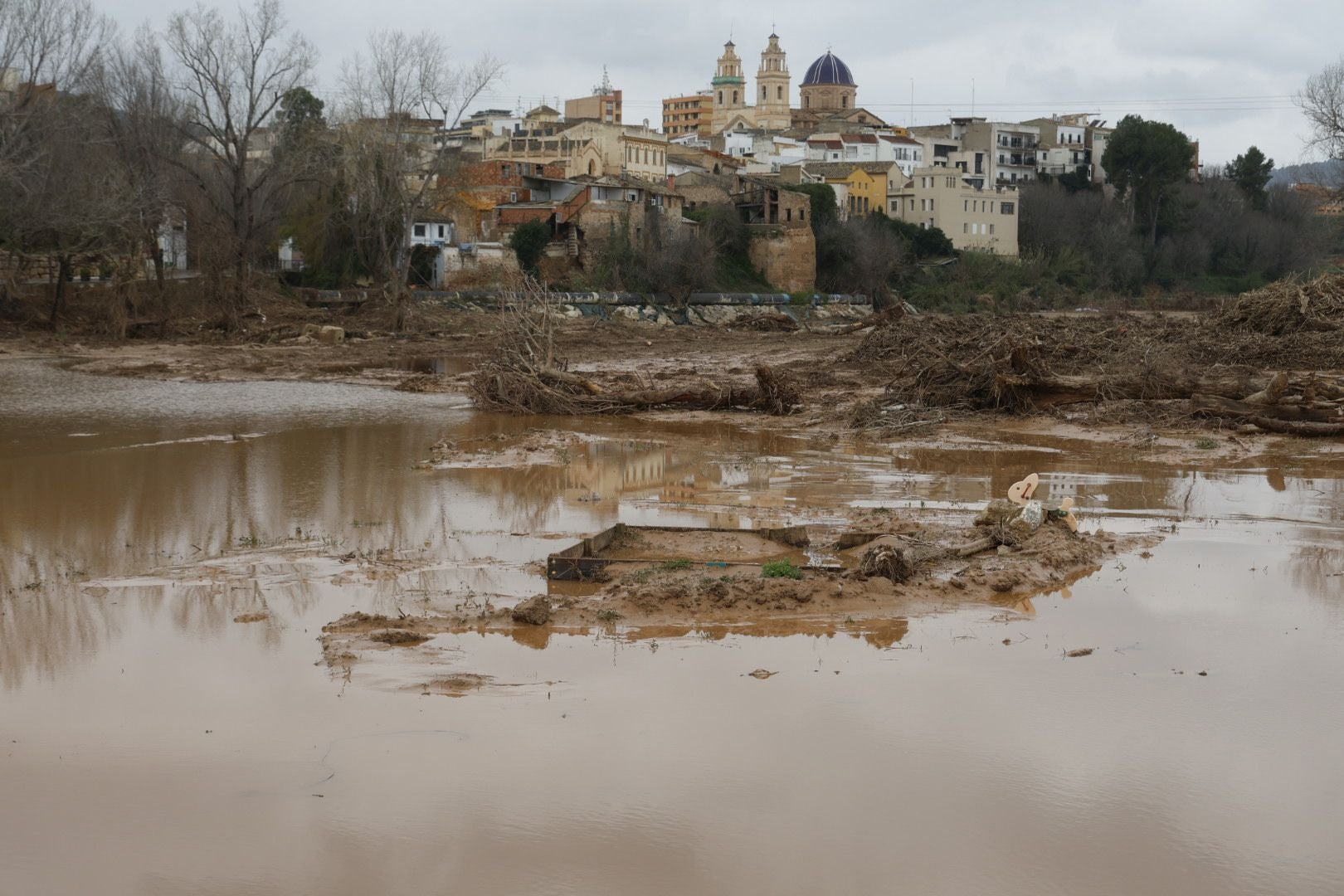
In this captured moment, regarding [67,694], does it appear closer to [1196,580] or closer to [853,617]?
[853,617]

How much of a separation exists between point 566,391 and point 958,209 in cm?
6709

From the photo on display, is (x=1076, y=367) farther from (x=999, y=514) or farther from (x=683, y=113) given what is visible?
(x=683, y=113)

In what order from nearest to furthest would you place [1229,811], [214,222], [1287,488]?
[1229,811]
[1287,488]
[214,222]

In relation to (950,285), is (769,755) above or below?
below

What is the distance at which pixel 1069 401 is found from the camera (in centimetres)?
2103

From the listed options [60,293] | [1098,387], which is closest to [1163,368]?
[1098,387]

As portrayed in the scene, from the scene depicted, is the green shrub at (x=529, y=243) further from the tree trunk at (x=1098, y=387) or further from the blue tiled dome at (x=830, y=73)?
the blue tiled dome at (x=830, y=73)

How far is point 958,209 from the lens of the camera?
85.1m

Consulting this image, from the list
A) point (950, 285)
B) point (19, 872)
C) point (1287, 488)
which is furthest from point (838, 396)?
point (950, 285)

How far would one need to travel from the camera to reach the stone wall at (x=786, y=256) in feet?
220

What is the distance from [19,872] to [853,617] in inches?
219

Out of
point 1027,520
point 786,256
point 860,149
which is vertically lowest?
point 1027,520

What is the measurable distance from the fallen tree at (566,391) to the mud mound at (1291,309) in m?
9.75

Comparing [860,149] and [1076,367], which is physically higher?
[860,149]
